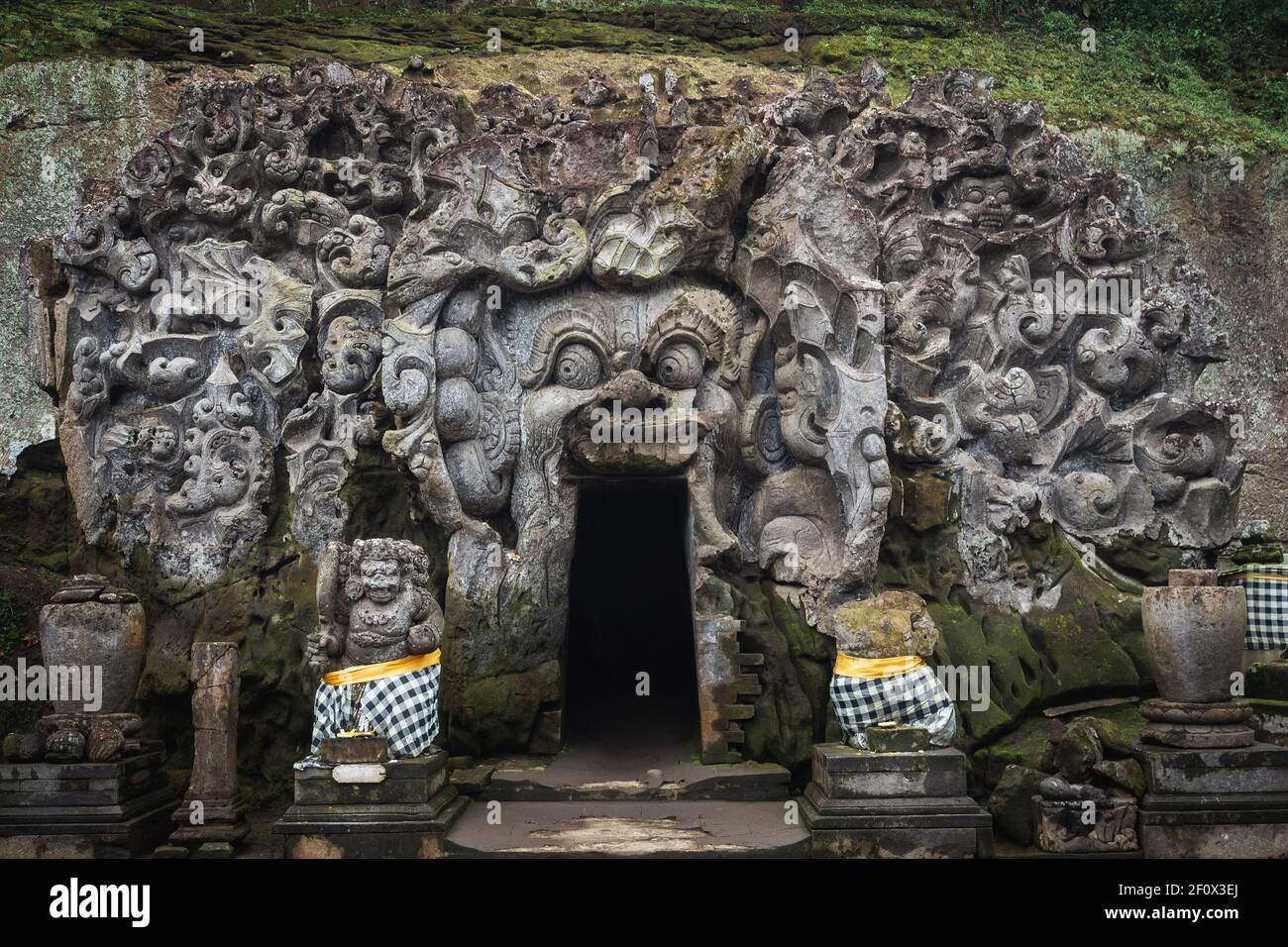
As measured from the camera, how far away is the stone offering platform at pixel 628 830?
7617 mm

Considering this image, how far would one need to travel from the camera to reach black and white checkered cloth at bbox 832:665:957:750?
8117 mm

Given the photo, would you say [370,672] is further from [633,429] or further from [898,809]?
[898,809]

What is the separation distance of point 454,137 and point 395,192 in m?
0.75

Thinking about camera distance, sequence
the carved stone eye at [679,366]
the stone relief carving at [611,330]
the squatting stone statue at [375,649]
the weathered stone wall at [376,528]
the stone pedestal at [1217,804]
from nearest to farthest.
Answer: the stone pedestal at [1217,804], the squatting stone statue at [375,649], the weathered stone wall at [376,528], the stone relief carving at [611,330], the carved stone eye at [679,366]

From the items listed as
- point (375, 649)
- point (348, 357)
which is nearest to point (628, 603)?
point (348, 357)

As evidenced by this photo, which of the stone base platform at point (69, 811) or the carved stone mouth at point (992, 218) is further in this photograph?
the carved stone mouth at point (992, 218)

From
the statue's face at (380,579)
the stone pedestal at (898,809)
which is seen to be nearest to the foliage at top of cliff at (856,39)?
the statue's face at (380,579)

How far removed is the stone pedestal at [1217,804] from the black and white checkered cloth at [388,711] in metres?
5.07

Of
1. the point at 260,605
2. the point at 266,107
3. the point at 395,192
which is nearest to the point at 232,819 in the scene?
the point at 260,605

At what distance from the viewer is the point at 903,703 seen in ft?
26.7

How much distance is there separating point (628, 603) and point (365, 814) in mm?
5586

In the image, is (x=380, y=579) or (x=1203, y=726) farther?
(x=1203, y=726)

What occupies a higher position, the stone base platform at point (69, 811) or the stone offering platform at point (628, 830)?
the stone base platform at point (69, 811)

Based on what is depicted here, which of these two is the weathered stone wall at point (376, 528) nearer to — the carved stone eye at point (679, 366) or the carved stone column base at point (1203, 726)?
the carved stone column base at point (1203, 726)
